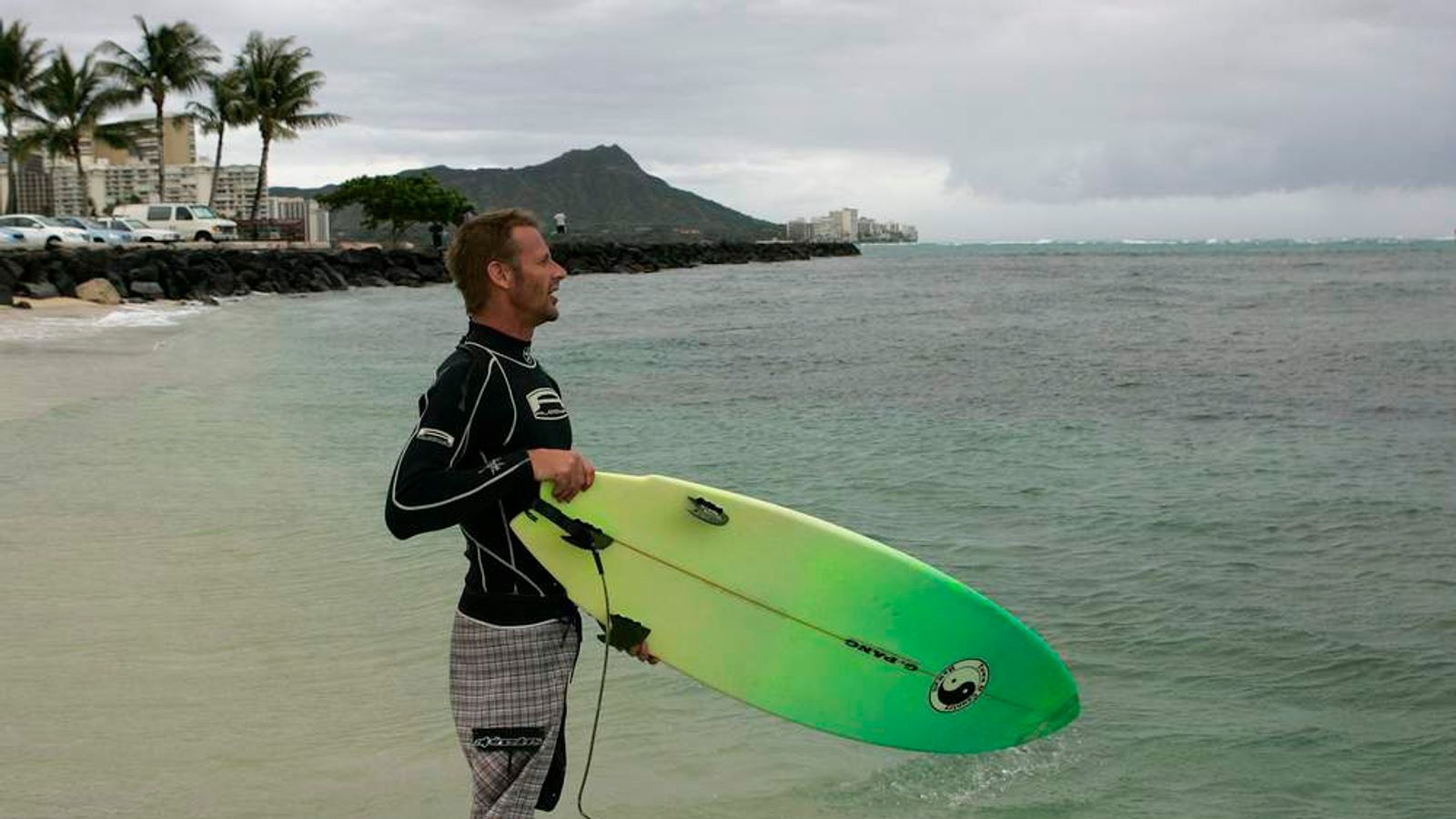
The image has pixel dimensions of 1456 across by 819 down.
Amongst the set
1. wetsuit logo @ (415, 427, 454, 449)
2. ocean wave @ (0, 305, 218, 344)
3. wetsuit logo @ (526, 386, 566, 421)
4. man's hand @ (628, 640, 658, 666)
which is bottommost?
ocean wave @ (0, 305, 218, 344)

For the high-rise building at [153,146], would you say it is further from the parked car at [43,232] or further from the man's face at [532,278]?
the man's face at [532,278]

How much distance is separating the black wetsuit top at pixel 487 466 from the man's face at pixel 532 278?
74 millimetres

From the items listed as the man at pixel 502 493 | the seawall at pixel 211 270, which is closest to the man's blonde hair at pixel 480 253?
the man at pixel 502 493

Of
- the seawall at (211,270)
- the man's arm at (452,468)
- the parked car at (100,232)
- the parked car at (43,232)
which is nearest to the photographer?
the man's arm at (452,468)

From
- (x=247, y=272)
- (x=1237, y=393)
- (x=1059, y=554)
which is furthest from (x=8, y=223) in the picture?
(x=1059, y=554)

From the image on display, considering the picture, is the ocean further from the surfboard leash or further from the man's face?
the man's face

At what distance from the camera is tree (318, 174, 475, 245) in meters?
75.4

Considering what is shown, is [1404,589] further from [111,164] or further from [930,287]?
[111,164]

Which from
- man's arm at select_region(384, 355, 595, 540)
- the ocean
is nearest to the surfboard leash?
man's arm at select_region(384, 355, 595, 540)

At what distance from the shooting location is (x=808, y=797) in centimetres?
448

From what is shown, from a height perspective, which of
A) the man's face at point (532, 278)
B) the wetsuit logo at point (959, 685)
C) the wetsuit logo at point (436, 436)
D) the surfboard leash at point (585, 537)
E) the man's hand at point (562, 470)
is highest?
the man's face at point (532, 278)

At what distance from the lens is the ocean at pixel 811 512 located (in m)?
4.61

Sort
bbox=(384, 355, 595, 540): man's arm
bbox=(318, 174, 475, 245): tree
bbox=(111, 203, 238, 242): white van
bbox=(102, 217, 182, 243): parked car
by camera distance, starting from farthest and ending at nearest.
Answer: bbox=(318, 174, 475, 245): tree → bbox=(111, 203, 238, 242): white van → bbox=(102, 217, 182, 243): parked car → bbox=(384, 355, 595, 540): man's arm

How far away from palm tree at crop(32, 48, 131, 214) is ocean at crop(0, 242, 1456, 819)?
43028mm
